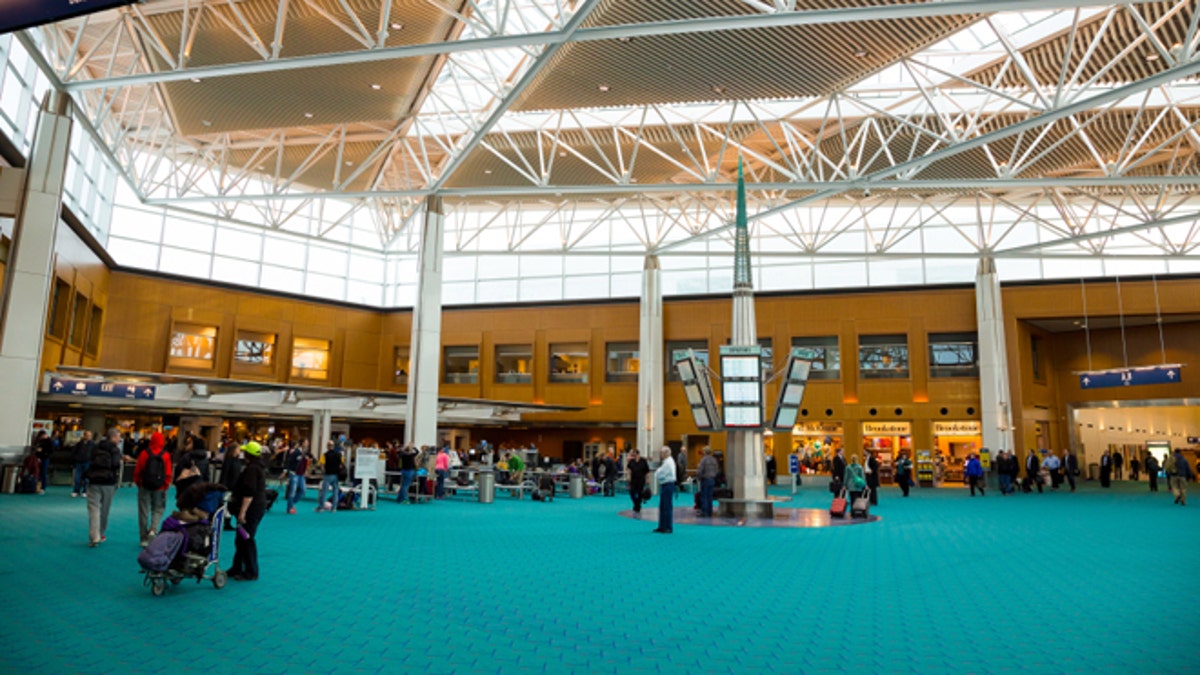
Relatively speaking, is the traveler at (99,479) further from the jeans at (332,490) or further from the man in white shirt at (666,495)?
the man in white shirt at (666,495)

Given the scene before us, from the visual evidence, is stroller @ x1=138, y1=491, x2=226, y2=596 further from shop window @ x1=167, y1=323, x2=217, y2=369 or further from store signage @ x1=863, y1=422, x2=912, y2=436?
store signage @ x1=863, y1=422, x2=912, y2=436

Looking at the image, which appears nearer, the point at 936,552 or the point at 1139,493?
the point at 936,552

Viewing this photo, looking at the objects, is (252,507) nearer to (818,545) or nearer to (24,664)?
(24,664)

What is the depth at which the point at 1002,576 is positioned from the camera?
9.32 metres

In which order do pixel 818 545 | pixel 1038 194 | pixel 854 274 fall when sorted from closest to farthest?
1. pixel 818 545
2. pixel 1038 194
3. pixel 854 274

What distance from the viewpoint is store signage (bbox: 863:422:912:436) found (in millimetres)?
33375

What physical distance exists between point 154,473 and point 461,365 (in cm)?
2848

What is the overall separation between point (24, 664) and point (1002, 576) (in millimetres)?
9757

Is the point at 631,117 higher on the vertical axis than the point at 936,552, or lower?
higher

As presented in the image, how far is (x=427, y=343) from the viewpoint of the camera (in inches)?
960

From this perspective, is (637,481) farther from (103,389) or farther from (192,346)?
(192,346)

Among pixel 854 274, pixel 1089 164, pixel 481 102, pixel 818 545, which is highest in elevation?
pixel 481 102

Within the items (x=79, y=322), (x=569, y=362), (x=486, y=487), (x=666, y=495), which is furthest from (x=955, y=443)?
(x=79, y=322)

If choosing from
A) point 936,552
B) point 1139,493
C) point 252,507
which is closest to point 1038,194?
point 1139,493
